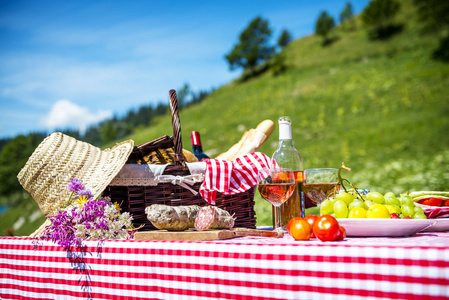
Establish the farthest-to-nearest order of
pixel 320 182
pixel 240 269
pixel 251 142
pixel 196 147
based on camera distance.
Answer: pixel 196 147 → pixel 251 142 → pixel 320 182 → pixel 240 269

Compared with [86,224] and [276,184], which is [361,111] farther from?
[86,224]

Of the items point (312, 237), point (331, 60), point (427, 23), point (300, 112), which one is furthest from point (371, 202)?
point (331, 60)

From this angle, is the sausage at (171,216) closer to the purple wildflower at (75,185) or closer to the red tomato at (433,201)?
the purple wildflower at (75,185)

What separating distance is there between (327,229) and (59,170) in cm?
129

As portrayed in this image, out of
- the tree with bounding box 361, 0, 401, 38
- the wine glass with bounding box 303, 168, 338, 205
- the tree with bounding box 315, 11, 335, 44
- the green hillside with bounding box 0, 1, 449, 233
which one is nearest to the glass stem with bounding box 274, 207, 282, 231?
the wine glass with bounding box 303, 168, 338, 205

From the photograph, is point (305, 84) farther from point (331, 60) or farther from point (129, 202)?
point (129, 202)

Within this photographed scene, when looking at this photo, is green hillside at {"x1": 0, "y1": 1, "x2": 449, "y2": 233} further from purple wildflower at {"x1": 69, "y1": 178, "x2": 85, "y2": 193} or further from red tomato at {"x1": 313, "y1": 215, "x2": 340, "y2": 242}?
red tomato at {"x1": 313, "y1": 215, "x2": 340, "y2": 242}

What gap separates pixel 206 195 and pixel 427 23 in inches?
1365

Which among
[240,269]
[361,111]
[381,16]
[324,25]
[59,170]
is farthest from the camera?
[324,25]

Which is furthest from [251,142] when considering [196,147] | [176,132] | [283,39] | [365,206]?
[283,39]

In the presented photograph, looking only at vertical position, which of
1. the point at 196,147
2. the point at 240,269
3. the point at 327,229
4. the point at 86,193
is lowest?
the point at 240,269

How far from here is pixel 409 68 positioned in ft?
87.2

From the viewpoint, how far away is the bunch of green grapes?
1.60m

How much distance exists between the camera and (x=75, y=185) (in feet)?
5.84
